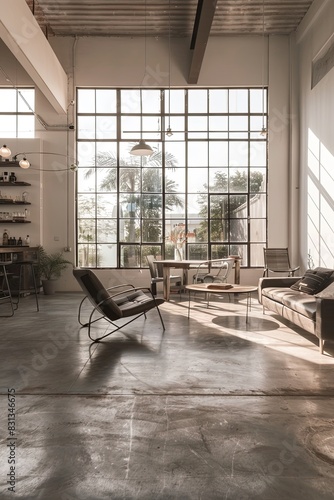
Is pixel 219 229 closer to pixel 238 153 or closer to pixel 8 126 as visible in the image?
pixel 238 153

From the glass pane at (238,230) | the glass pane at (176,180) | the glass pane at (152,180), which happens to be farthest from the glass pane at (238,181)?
the glass pane at (152,180)

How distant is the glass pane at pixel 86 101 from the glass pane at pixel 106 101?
12 centimetres

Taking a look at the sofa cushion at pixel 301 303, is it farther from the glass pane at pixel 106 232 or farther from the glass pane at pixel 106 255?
the glass pane at pixel 106 232

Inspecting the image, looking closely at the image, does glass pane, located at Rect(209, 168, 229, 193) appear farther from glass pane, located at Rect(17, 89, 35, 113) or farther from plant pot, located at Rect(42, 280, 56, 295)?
glass pane, located at Rect(17, 89, 35, 113)

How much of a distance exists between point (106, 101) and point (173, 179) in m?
2.46

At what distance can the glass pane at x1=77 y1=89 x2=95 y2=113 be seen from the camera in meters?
9.67

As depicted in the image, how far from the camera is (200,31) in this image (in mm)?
7734

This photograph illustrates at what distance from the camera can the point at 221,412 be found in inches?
102

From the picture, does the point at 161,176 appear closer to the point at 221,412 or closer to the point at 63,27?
the point at 63,27

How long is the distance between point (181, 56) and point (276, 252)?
199 inches

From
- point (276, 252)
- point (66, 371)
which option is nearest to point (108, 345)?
point (66, 371)

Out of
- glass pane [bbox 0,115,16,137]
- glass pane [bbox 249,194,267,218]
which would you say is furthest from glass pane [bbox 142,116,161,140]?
glass pane [bbox 0,115,16,137]

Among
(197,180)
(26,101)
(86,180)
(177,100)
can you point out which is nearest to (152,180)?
(197,180)

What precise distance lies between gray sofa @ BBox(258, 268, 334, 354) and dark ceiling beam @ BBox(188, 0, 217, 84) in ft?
15.5
